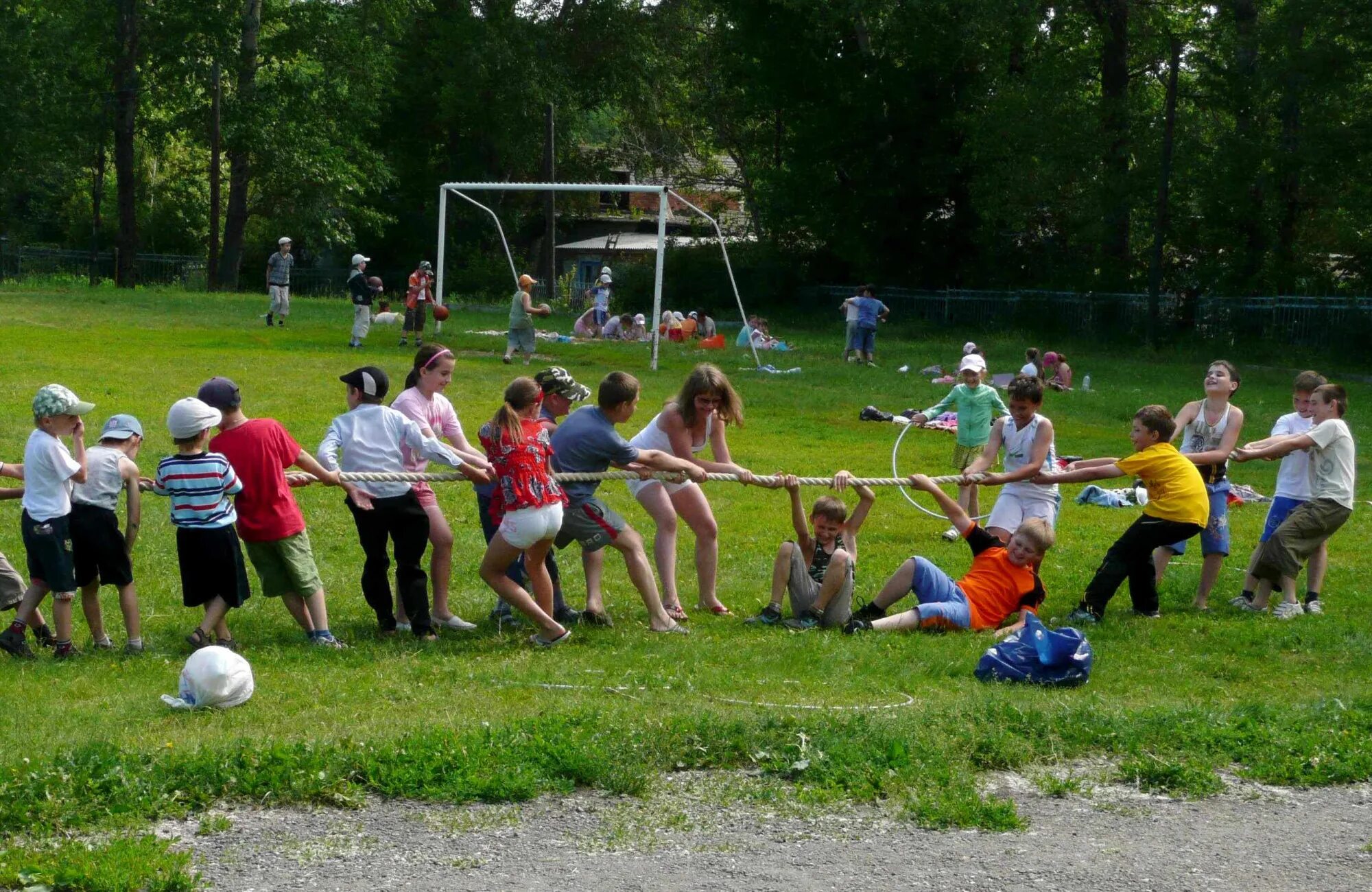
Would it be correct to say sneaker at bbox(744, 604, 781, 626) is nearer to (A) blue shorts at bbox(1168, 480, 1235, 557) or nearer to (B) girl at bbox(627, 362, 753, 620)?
(B) girl at bbox(627, 362, 753, 620)

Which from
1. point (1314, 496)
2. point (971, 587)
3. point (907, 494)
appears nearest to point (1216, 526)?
point (1314, 496)

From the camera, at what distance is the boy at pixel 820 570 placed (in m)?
9.66

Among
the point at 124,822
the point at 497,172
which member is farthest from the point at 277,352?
the point at 497,172

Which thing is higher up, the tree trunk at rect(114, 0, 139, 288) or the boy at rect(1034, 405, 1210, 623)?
the tree trunk at rect(114, 0, 139, 288)

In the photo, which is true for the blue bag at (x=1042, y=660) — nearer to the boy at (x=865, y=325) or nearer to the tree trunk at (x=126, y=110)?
the boy at (x=865, y=325)

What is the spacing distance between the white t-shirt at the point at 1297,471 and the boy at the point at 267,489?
22.0 feet

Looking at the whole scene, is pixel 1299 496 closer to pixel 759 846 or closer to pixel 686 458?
pixel 686 458

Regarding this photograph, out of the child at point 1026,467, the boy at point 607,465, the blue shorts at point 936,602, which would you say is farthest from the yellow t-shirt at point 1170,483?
the boy at point 607,465

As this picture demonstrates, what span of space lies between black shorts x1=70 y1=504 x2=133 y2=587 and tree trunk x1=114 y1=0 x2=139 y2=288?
47.1 m

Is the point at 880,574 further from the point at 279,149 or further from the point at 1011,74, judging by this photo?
the point at 279,149

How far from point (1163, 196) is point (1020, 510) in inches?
1130

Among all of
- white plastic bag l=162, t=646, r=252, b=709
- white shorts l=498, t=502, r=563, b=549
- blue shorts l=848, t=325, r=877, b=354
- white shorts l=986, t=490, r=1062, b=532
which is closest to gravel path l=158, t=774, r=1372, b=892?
white plastic bag l=162, t=646, r=252, b=709

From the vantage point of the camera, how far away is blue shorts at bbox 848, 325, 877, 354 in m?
31.2

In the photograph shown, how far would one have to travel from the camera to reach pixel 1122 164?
40.8 meters
